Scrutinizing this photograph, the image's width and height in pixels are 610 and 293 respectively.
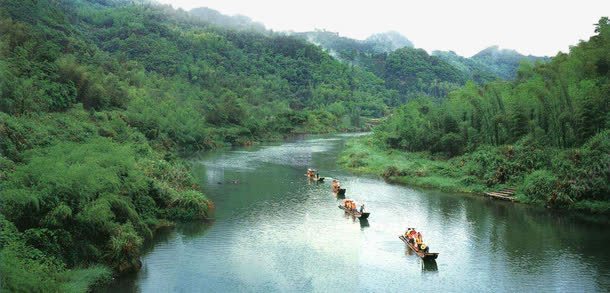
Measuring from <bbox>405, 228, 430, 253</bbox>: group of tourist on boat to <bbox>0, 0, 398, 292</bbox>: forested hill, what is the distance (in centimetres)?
1274

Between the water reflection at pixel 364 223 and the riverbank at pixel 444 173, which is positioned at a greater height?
the riverbank at pixel 444 173

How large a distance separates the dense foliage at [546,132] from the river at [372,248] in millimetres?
2871

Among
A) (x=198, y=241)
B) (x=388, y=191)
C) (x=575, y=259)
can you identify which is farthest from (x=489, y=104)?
(x=198, y=241)

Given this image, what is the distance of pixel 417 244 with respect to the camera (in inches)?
1033

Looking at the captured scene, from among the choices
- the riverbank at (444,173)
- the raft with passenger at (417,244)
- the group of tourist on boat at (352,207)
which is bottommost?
the raft with passenger at (417,244)

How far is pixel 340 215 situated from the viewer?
113 feet

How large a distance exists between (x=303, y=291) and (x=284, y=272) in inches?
90.6

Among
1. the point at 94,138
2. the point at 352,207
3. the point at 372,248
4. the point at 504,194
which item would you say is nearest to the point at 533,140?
the point at 504,194

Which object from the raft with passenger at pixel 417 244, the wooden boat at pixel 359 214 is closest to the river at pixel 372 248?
the raft with passenger at pixel 417 244

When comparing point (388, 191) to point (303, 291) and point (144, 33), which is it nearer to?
point (303, 291)

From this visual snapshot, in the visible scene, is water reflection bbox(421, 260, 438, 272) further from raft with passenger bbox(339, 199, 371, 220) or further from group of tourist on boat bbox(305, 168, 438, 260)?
raft with passenger bbox(339, 199, 371, 220)

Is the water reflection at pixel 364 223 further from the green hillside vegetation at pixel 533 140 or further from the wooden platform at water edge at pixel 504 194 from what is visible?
the green hillside vegetation at pixel 533 140

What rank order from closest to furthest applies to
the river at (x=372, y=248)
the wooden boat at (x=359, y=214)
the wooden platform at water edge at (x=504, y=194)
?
the river at (x=372, y=248) < the wooden boat at (x=359, y=214) < the wooden platform at water edge at (x=504, y=194)

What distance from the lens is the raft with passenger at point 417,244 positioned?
24953 millimetres
